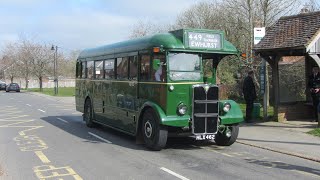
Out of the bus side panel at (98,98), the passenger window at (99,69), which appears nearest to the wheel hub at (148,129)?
the bus side panel at (98,98)

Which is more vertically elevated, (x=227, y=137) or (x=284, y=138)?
(x=227, y=137)

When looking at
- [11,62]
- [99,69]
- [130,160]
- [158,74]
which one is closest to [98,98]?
[99,69]

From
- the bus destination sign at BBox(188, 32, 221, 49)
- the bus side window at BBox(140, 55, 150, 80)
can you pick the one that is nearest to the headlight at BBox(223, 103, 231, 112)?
the bus destination sign at BBox(188, 32, 221, 49)

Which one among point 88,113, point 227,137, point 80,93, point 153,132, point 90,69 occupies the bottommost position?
point 227,137

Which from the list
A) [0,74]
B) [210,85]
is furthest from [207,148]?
[0,74]

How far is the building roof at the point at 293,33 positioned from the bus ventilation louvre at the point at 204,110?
500 cm

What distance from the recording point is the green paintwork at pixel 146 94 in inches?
420

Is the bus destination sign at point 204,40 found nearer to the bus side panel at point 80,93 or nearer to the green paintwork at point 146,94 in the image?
the green paintwork at point 146,94

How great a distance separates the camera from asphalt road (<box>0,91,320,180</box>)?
831cm

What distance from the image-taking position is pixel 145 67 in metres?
11.6

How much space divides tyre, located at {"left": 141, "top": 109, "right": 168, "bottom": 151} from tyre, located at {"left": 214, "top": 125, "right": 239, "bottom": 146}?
177cm

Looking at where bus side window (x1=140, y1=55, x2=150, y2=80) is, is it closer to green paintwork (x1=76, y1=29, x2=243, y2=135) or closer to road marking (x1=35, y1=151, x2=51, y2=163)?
green paintwork (x1=76, y1=29, x2=243, y2=135)

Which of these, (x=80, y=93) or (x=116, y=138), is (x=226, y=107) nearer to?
(x=116, y=138)

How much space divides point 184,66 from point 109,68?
3984 mm
